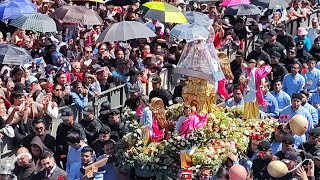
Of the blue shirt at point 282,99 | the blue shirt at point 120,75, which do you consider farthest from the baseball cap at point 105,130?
the blue shirt at point 282,99

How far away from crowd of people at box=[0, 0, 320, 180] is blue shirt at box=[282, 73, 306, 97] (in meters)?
0.02

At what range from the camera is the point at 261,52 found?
19641 mm

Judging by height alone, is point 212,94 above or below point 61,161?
above

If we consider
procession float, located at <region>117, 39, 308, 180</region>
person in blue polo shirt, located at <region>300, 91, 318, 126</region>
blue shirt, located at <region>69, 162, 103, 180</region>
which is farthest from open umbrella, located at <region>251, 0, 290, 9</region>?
blue shirt, located at <region>69, 162, 103, 180</region>

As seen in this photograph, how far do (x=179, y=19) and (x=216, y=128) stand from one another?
6.67 metres

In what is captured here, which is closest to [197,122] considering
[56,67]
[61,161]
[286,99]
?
[61,161]

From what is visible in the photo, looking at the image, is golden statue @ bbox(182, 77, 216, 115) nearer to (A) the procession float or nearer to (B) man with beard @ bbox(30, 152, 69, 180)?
(A) the procession float

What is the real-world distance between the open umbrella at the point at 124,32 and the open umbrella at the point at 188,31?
82cm

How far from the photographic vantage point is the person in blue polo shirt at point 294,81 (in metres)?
17.6

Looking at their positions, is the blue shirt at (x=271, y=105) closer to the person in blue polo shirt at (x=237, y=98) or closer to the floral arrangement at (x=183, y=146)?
the person in blue polo shirt at (x=237, y=98)

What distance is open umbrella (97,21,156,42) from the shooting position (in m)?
17.7

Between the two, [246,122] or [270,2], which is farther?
[270,2]

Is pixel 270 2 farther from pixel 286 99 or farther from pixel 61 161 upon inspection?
pixel 61 161

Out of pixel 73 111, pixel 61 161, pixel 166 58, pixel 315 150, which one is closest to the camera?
pixel 315 150
